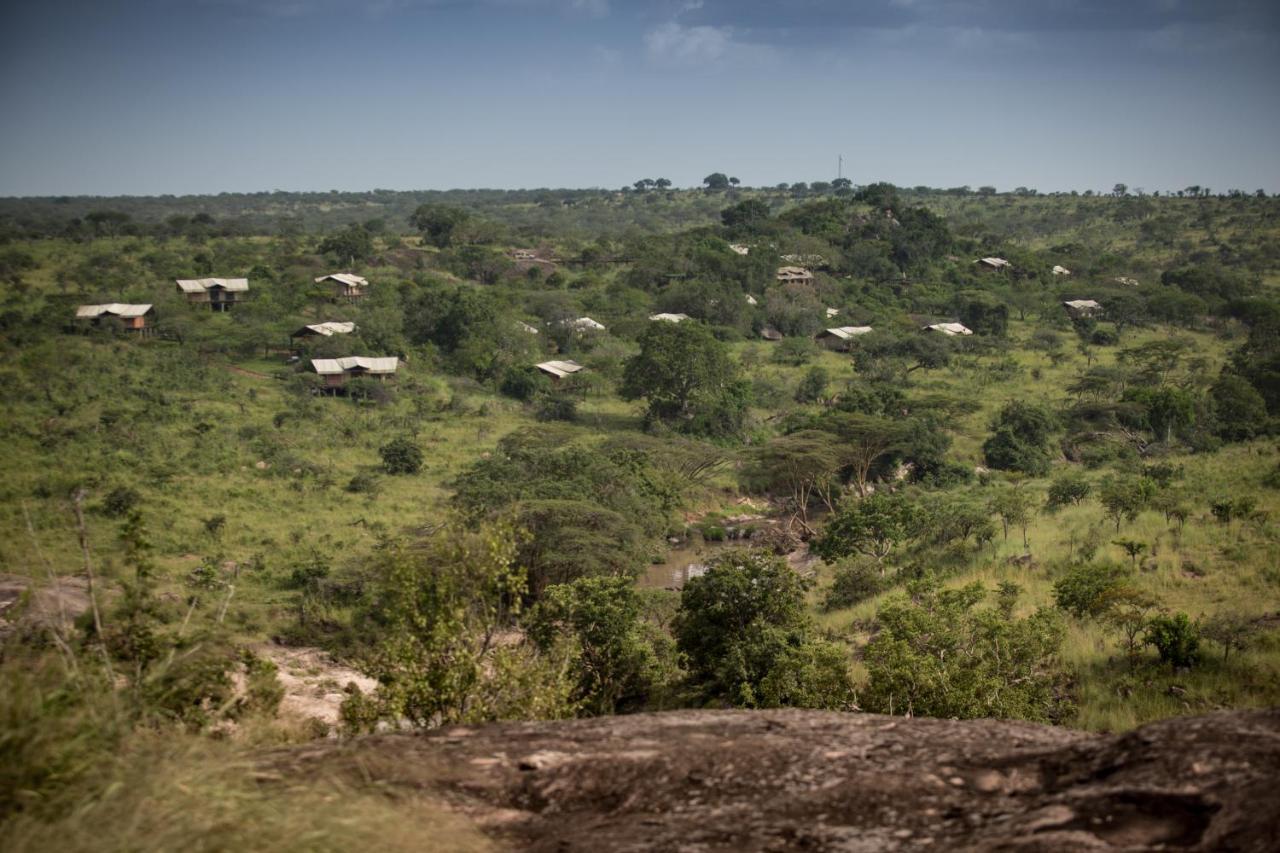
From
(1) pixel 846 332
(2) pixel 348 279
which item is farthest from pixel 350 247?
(1) pixel 846 332

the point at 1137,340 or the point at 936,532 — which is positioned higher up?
the point at 1137,340

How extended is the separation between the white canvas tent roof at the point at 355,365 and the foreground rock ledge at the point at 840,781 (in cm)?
3145

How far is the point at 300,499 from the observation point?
1027 inches

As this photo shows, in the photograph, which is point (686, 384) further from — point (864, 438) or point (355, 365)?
point (355, 365)

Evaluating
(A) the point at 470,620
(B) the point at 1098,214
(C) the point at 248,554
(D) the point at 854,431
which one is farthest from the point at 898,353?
(B) the point at 1098,214

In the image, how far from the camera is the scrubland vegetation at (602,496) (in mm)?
8188

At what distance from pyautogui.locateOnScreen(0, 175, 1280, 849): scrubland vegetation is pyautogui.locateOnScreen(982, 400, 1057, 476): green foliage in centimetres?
17

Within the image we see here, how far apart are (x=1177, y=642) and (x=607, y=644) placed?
8.08 m

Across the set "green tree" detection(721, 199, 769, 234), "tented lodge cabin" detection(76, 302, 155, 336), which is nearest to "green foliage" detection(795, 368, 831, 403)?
"tented lodge cabin" detection(76, 302, 155, 336)

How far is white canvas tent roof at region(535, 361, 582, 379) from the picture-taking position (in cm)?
4019

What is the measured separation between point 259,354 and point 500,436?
13994 mm

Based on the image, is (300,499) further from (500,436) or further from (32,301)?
(32,301)

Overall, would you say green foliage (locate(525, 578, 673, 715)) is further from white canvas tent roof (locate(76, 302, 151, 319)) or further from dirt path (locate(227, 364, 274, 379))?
white canvas tent roof (locate(76, 302, 151, 319))

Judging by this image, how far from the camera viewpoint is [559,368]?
40.9 meters
